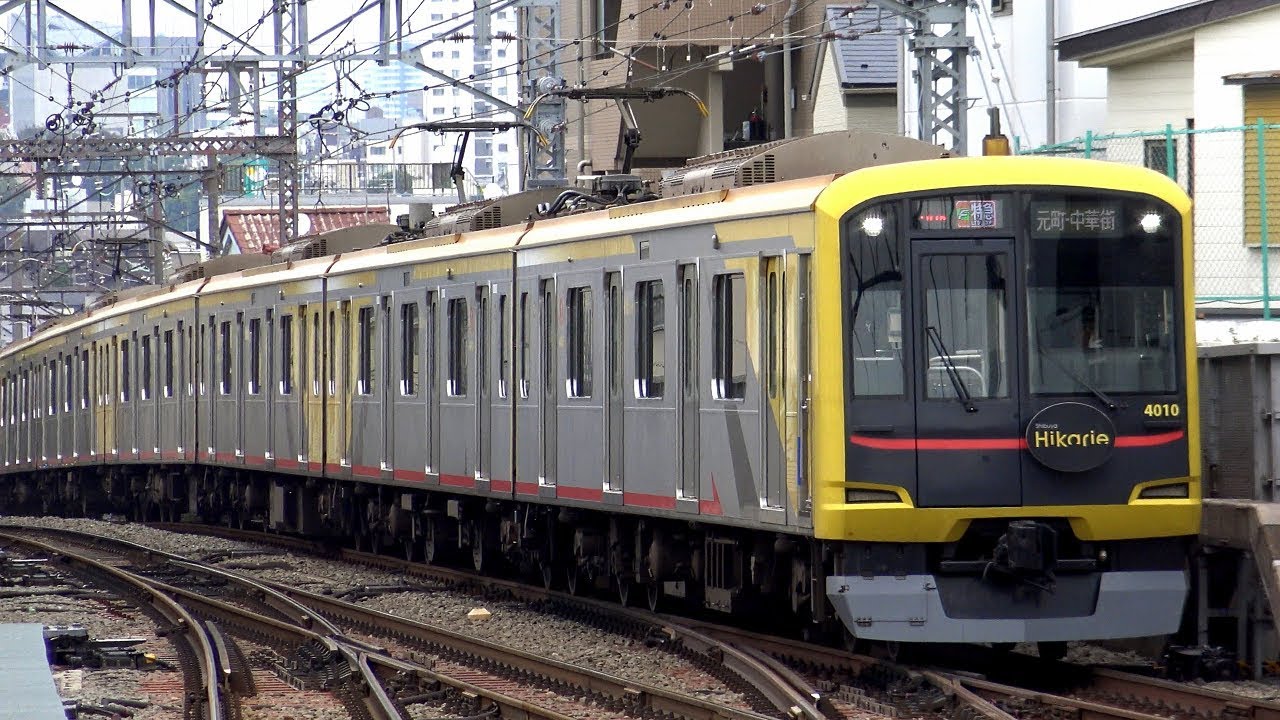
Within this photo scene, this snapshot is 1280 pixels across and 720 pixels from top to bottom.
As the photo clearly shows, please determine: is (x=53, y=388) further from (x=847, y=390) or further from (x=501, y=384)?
(x=847, y=390)

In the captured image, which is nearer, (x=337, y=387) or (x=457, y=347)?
(x=457, y=347)

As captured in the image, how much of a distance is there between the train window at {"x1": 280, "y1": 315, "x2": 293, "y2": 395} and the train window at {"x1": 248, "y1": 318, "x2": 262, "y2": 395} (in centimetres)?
78

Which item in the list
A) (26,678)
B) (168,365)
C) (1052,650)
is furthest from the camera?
(168,365)

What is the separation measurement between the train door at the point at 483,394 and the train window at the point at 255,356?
6.94 meters

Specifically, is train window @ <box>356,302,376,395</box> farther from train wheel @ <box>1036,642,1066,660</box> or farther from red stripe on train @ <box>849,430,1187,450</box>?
red stripe on train @ <box>849,430,1187,450</box>

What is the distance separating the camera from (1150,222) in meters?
10.8

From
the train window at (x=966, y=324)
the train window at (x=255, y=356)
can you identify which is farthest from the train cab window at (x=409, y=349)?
the train window at (x=966, y=324)

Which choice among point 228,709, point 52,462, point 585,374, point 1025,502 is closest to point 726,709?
point 1025,502

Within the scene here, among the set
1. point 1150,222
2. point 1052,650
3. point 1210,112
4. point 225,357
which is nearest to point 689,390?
point 1052,650

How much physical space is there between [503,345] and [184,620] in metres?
2.91

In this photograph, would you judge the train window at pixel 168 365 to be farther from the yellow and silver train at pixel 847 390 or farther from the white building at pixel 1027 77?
the yellow and silver train at pixel 847 390

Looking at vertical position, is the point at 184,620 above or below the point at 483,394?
below

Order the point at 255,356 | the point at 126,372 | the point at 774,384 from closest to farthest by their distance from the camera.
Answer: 1. the point at 774,384
2. the point at 255,356
3. the point at 126,372

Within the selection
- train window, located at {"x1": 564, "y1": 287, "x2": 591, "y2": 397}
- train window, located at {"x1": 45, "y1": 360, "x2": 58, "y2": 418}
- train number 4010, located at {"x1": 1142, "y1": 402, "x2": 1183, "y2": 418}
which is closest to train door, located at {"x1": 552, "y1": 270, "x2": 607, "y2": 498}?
train window, located at {"x1": 564, "y1": 287, "x2": 591, "y2": 397}
